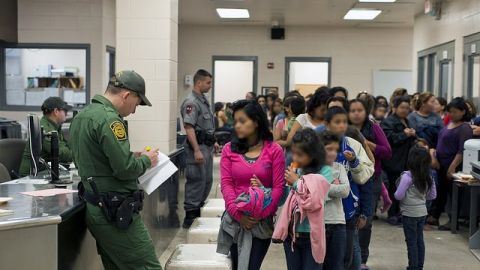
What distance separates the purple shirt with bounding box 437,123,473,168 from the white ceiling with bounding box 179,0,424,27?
4350mm

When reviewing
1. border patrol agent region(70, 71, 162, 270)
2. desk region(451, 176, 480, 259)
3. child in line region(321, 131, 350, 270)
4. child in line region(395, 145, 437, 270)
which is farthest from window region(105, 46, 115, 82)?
child in line region(321, 131, 350, 270)

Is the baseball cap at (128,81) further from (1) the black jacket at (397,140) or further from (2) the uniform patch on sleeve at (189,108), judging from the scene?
(1) the black jacket at (397,140)

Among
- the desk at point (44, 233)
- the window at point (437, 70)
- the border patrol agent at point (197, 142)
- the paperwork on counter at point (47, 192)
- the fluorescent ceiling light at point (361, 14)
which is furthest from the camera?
the fluorescent ceiling light at point (361, 14)

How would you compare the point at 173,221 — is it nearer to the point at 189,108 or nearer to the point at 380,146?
the point at 189,108

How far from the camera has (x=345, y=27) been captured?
536 inches

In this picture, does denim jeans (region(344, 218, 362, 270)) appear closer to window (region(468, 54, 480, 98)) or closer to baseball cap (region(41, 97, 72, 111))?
baseball cap (region(41, 97, 72, 111))

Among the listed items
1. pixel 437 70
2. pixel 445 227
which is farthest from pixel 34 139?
pixel 437 70

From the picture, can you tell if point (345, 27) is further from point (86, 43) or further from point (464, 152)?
point (464, 152)

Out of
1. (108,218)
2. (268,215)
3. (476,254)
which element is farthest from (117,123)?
(476,254)

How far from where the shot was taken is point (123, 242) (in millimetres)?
2930

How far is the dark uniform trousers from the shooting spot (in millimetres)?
5754

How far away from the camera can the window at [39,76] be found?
387 inches

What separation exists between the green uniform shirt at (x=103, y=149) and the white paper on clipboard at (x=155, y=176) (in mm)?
399

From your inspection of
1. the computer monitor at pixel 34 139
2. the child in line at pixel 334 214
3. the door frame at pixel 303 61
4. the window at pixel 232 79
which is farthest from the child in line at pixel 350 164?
the window at pixel 232 79
